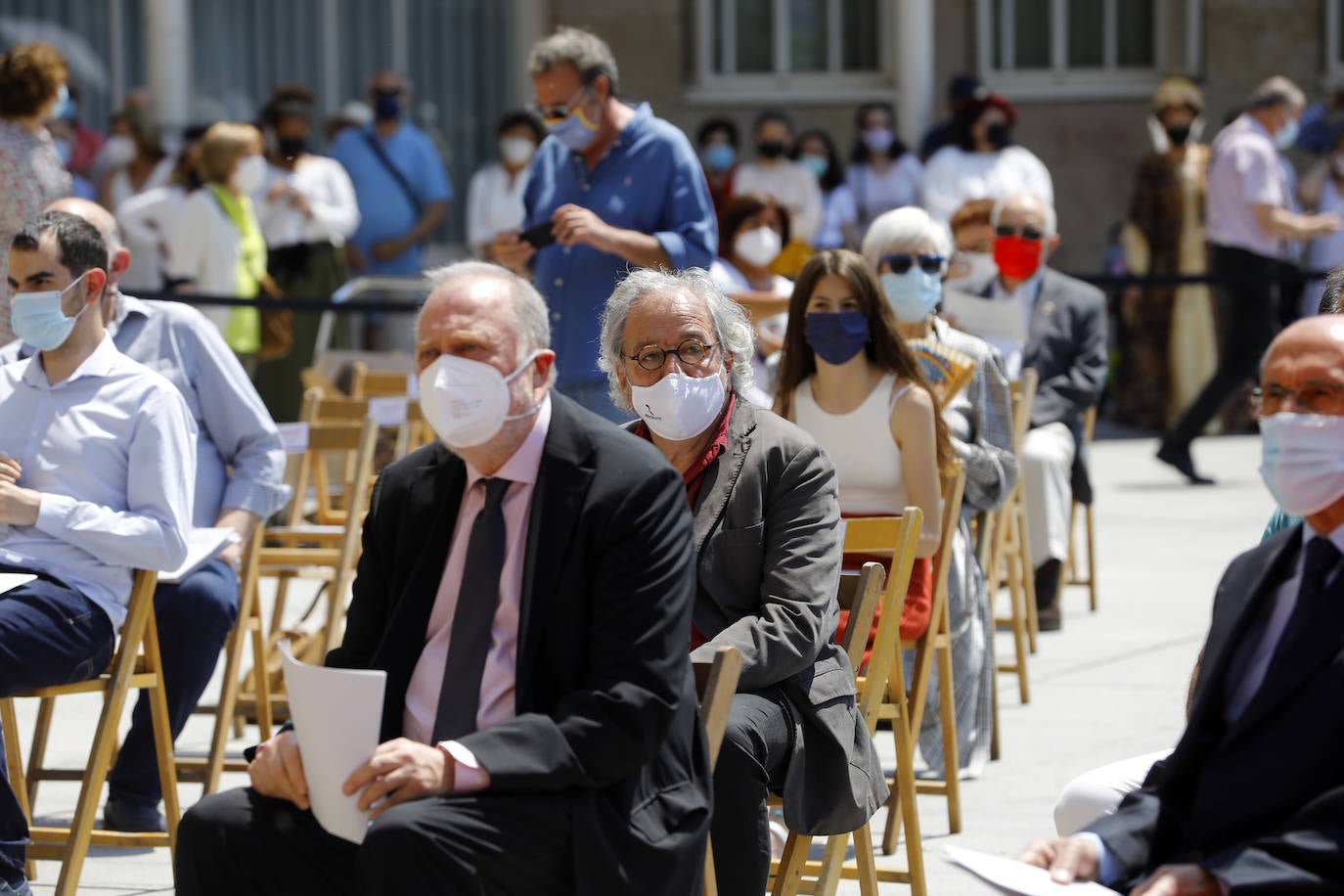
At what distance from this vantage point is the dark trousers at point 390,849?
10.5 feet

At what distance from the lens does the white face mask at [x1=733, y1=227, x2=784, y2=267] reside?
9.06 metres

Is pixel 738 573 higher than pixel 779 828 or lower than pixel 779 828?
higher

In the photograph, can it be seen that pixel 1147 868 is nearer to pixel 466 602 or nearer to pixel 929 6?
pixel 466 602

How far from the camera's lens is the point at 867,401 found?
5.65m

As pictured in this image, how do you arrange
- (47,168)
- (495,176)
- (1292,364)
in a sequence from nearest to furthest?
(1292,364), (47,168), (495,176)

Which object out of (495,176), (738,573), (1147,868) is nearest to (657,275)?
(738,573)

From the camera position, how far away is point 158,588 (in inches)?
218

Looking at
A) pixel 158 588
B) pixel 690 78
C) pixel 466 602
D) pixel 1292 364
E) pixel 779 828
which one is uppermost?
pixel 690 78

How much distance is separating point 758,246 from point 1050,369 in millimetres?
1366

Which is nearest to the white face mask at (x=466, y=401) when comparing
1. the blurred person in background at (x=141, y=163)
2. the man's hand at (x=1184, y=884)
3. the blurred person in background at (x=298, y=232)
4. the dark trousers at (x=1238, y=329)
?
the man's hand at (x=1184, y=884)

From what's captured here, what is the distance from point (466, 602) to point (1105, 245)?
14837 mm

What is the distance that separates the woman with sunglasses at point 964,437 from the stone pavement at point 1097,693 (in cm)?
19

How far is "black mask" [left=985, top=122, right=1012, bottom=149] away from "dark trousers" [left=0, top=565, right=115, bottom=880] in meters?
9.32

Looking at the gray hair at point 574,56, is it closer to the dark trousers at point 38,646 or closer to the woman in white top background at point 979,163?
the dark trousers at point 38,646
